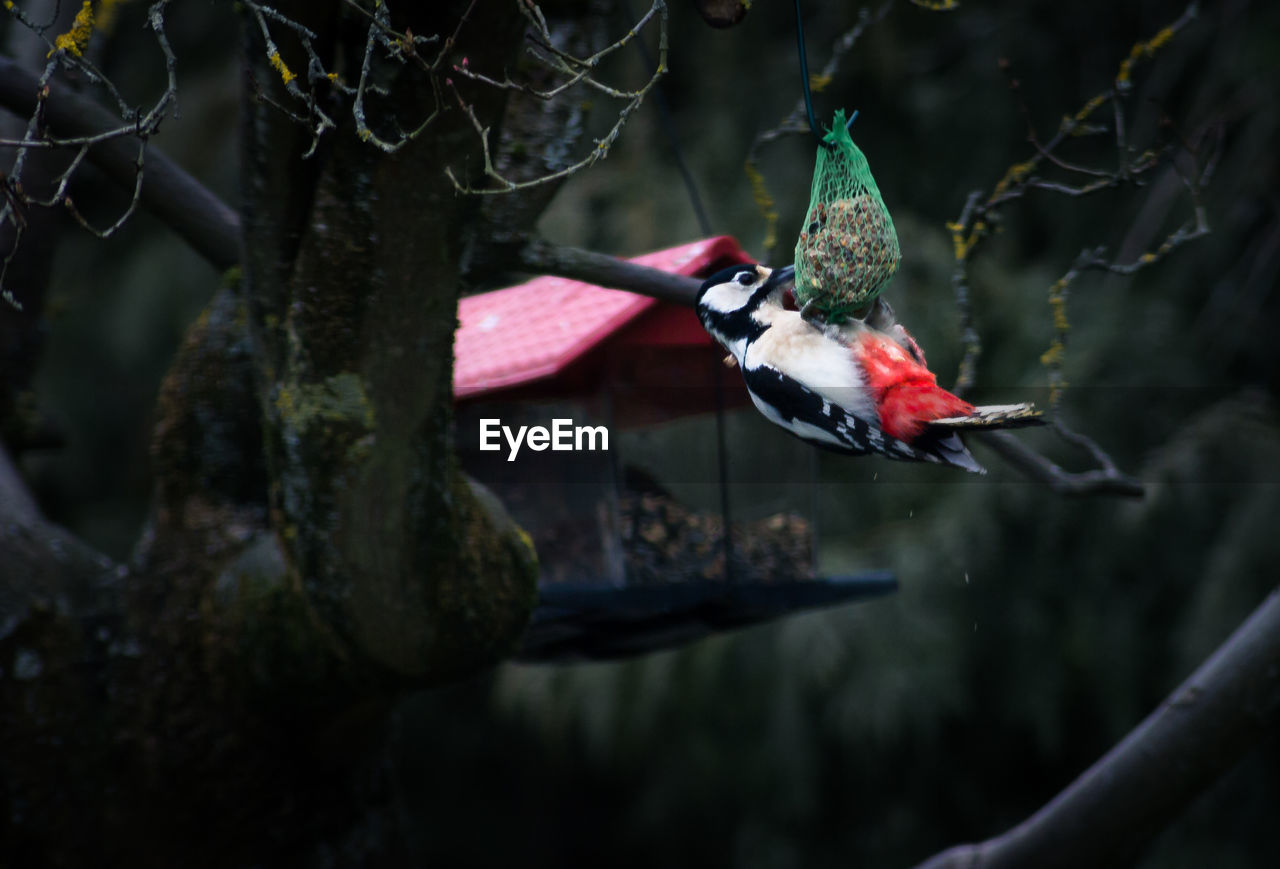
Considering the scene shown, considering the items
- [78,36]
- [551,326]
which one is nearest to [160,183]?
[551,326]

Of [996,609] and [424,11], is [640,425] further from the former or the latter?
[996,609]

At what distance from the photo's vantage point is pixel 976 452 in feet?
10.4

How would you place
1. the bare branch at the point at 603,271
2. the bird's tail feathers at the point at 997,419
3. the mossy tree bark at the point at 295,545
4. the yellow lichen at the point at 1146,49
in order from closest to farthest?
1. the bird's tail feathers at the point at 997,419
2. the mossy tree bark at the point at 295,545
3. the bare branch at the point at 603,271
4. the yellow lichen at the point at 1146,49

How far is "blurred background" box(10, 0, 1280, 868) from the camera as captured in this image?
3586mm

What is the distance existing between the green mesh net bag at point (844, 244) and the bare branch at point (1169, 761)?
116 centimetres

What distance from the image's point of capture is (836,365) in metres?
1.29

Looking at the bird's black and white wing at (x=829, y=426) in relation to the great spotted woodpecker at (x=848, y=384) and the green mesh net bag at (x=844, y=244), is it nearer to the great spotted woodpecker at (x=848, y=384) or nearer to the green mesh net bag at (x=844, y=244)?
the great spotted woodpecker at (x=848, y=384)

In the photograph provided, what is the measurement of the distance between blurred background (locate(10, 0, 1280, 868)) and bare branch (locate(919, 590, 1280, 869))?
1.13 metres

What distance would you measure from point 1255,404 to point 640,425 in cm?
207

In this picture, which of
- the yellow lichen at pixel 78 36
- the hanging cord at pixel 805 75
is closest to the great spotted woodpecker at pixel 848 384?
the hanging cord at pixel 805 75

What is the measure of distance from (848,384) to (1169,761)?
4.08 feet

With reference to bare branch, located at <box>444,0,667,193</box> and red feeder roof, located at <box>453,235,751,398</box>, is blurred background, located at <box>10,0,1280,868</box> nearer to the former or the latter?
red feeder roof, located at <box>453,235,751,398</box>

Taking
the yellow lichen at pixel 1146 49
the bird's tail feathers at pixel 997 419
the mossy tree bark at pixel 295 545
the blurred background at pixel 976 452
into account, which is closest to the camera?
the bird's tail feathers at pixel 997 419

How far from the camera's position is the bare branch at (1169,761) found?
2070mm
